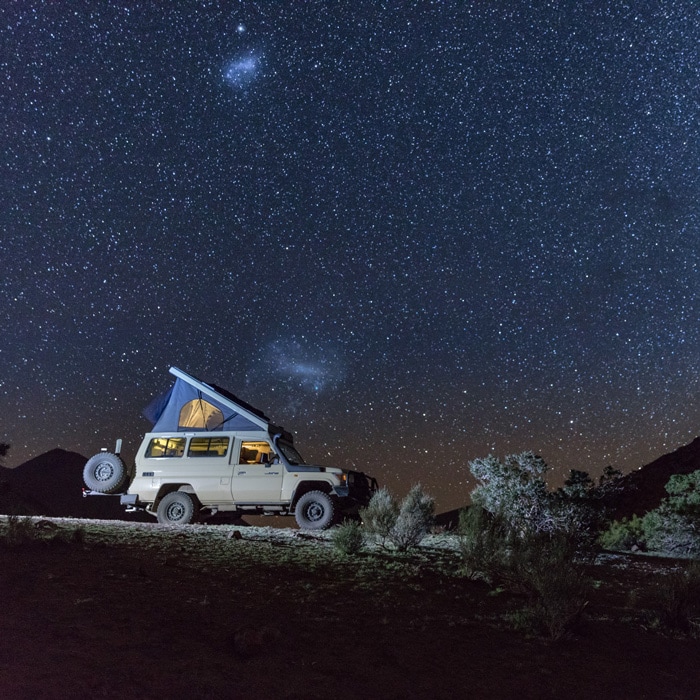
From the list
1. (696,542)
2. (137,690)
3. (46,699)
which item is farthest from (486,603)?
(696,542)

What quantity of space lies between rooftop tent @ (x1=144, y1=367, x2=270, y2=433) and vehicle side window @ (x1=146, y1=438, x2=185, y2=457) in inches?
9.6

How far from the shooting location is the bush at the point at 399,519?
482 inches

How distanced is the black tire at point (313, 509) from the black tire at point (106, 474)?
4482mm

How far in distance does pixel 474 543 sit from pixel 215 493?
6939 mm

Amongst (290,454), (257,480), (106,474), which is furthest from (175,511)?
(290,454)

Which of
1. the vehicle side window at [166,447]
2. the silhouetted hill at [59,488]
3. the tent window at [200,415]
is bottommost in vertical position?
the silhouetted hill at [59,488]

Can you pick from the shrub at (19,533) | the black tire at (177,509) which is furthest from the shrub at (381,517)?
the shrub at (19,533)

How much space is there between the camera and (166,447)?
50.4 ft

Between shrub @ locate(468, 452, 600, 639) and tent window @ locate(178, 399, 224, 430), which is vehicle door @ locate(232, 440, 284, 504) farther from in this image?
shrub @ locate(468, 452, 600, 639)

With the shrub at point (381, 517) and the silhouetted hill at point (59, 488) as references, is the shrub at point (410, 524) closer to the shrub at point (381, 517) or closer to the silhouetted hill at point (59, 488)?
the shrub at point (381, 517)

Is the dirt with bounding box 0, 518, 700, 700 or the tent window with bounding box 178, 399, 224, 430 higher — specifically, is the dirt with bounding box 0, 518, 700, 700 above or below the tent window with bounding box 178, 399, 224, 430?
below

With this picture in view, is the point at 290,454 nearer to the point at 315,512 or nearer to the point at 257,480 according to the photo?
A: the point at 257,480

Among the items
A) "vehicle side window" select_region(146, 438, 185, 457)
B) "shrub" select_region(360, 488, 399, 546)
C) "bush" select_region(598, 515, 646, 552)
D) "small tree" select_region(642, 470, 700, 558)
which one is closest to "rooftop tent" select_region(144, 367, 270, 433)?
"vehicle side window" select_region(146, 438, 185, 457)

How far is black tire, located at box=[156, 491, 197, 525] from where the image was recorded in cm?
1482
